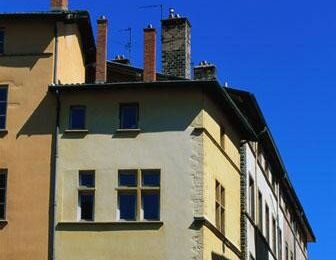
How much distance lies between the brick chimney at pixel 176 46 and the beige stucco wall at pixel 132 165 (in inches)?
139

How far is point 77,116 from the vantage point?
39.6 metres

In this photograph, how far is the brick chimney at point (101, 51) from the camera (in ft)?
135

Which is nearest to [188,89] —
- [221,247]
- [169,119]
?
[169,119]

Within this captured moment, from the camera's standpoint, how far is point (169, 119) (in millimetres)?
39062

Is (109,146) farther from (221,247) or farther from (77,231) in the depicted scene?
(221,247)

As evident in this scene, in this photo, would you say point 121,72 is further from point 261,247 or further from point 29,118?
point 261,247

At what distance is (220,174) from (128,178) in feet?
14.3

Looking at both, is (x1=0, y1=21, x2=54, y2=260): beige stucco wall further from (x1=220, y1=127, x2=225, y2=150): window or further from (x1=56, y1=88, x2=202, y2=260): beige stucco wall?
(x1=220, y1=127, x2=225, y2=150): window

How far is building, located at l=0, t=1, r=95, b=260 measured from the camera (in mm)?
38438

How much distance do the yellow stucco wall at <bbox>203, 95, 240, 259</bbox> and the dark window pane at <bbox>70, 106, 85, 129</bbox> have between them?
4715 mm

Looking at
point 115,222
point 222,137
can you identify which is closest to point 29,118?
point 115,222

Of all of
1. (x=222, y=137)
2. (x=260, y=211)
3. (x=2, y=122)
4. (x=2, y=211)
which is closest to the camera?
(x=2, y=211)

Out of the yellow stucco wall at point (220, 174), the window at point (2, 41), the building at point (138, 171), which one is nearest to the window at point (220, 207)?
the yellow stucco wall at point (220, 174)

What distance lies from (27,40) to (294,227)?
32.8 m
